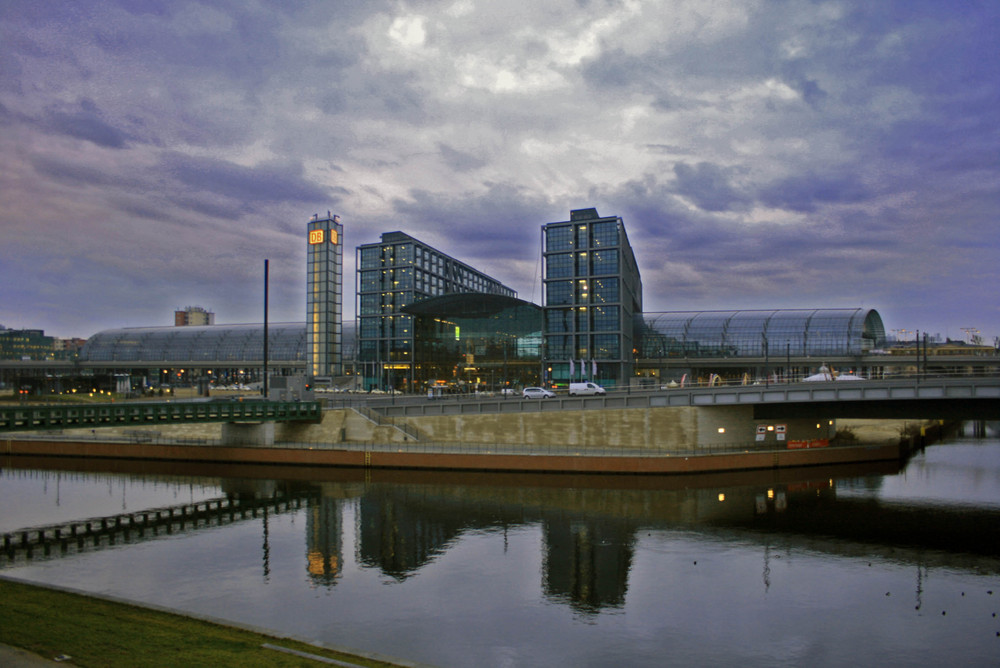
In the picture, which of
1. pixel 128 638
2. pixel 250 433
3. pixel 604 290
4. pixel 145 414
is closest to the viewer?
pixel 128 638

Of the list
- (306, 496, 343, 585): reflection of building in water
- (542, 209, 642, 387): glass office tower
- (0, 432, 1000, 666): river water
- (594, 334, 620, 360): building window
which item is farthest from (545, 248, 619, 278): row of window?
(306, 496, 343, 585): reflection of building in water

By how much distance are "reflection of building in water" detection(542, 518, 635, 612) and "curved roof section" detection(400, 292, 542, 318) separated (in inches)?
3501

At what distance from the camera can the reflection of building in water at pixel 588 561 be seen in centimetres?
2773

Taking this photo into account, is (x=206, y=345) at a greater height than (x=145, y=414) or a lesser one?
greater

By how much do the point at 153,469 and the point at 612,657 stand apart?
186 feet

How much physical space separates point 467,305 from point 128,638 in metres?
113

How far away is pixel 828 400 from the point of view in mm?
54938

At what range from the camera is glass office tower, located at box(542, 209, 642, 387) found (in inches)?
4705

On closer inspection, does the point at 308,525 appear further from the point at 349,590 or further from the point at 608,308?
the point at 608,308

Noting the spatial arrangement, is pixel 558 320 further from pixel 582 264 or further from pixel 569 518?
Answer: pixel 569 518

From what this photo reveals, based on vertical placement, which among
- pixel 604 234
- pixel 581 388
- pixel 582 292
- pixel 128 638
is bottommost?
pixel 128 638

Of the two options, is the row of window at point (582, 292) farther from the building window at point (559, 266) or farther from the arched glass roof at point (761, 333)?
the arched glass roof at point (761, 333)

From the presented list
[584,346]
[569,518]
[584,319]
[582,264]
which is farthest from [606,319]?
[569,518]

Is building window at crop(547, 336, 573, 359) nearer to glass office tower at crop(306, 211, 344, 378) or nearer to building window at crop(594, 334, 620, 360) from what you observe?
building window at crop(594, 334, 620, 360)
